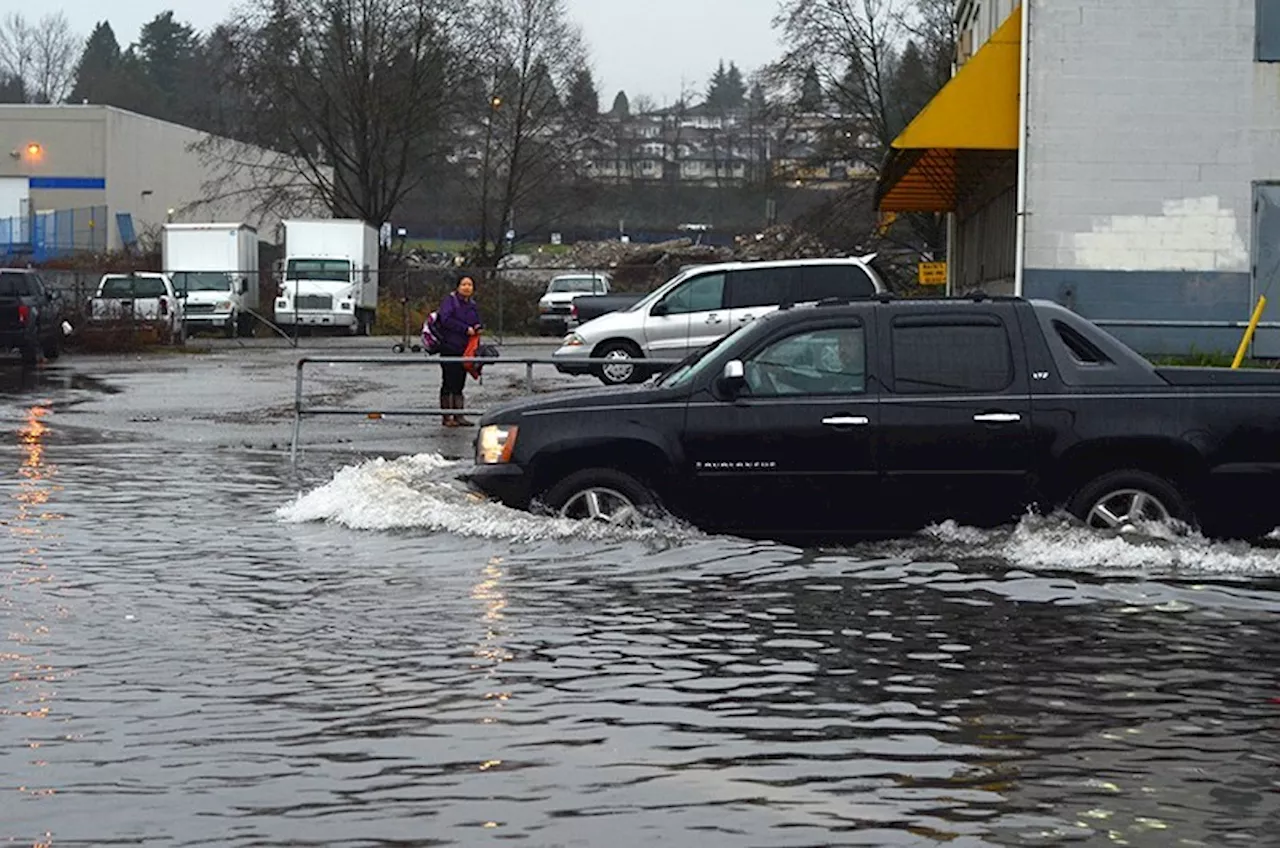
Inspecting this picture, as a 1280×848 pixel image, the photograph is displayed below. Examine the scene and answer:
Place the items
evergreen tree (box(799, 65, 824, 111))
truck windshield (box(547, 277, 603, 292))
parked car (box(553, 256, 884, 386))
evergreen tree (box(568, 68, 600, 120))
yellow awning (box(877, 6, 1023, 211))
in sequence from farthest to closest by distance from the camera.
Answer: evergreen tree (box(568, 68, 600, 120)) → evergreen tree (box(799, 65, 824, 111)) → truck windshield (box(547, 277, 603, 292)) → parked car (box(553, 256, 884, 386)) → yellow awning (box(877, 6, 1023, 211))

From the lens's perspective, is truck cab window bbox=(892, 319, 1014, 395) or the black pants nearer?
truck cab window bbox=(892, 319, 1014, 395)

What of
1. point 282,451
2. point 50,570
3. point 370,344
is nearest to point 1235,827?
point 50,570

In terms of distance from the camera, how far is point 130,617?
444 inches

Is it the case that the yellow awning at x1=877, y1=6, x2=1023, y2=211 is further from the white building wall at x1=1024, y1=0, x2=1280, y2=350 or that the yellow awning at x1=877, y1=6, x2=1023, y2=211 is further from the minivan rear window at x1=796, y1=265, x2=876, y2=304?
the minivan rear window at x1=796, y1=265, x2=876, y2=304

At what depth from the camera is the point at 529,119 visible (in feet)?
268

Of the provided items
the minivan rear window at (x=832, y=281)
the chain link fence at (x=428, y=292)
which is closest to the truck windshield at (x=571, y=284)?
the chain link fence at (x=428, y=292)

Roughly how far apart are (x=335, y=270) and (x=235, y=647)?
4908 cm

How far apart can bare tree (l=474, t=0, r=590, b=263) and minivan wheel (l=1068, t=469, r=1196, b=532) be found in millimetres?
68300

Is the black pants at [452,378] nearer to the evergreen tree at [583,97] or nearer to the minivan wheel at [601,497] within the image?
the minivan wheel at [601,497]

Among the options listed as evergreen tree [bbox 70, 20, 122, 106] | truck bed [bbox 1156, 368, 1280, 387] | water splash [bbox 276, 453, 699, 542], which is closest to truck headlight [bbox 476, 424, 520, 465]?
water splash [bbox 276, 453, 699, 542]

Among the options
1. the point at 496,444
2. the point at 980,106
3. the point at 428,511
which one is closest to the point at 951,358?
the point at 496,444

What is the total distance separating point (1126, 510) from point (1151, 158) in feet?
53.0

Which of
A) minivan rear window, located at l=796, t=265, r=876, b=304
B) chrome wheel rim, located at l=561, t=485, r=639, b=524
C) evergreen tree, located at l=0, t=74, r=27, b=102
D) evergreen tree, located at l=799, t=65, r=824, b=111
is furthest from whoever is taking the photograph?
evergreen tree, located at l=0, t=74, r=27, b=102

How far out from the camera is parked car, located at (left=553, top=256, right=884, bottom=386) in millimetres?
30344
